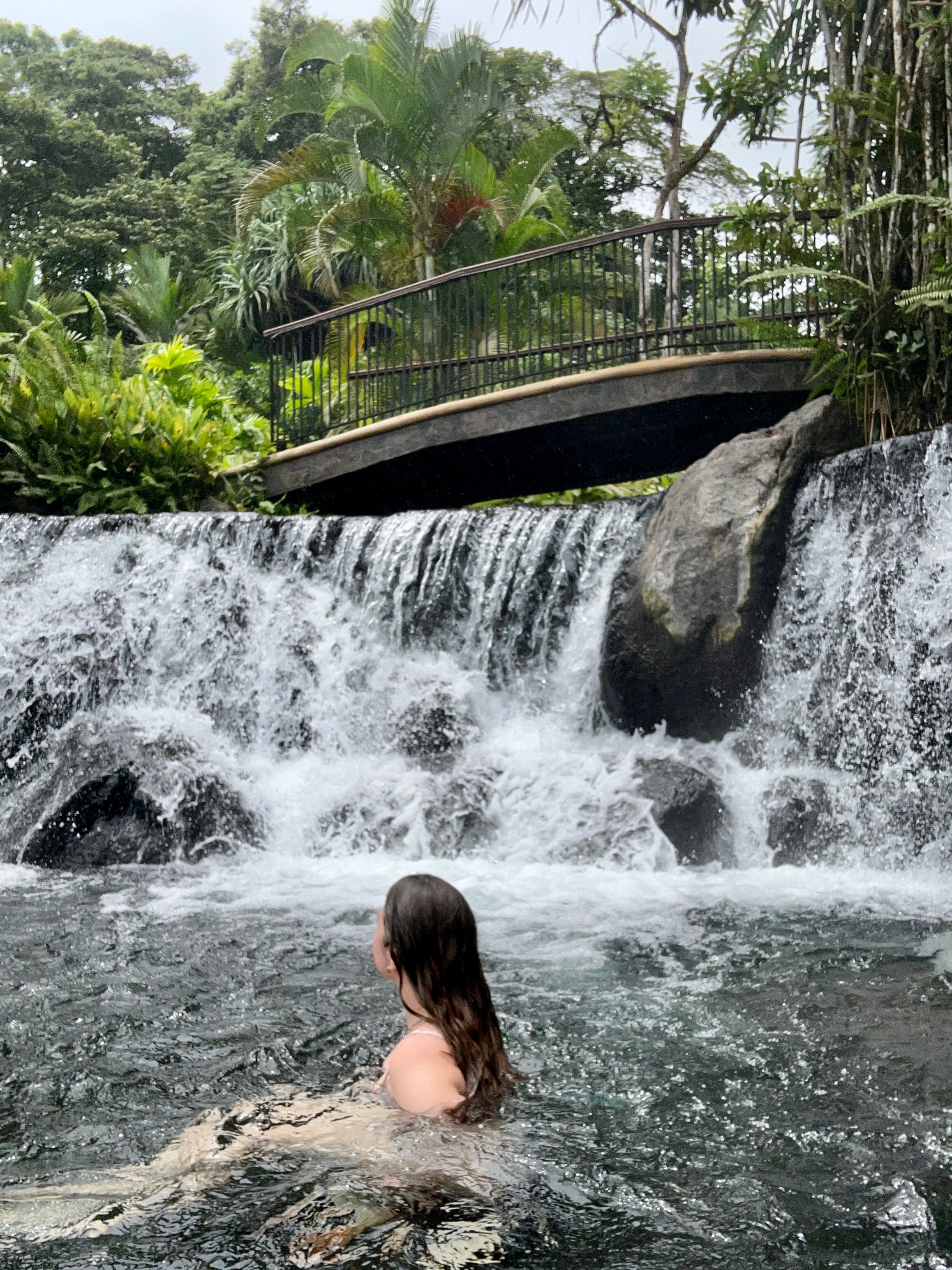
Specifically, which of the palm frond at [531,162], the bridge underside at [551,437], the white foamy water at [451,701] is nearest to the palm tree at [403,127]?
the palm frond at [531,162]

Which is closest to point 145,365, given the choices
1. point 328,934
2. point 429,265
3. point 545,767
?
point 429,265

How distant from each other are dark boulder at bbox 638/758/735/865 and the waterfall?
0.02m

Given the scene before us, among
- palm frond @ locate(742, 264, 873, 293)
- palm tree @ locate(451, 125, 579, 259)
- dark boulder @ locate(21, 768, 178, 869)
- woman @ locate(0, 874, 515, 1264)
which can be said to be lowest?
dark boulder @ locate(21, 768, 178, 869)

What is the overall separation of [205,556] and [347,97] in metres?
12.5

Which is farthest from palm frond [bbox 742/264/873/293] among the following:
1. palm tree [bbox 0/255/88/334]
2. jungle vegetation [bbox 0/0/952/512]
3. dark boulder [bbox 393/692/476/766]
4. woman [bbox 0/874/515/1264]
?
palm tree [bbox 0/255/88/334]

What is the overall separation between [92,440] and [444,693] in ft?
17.0

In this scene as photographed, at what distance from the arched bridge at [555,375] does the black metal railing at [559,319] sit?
0.03 m

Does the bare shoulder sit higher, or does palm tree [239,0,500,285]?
palm tree [239,0,500,285]

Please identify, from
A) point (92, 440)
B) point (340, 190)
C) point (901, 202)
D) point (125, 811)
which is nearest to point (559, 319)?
point (901, 202)

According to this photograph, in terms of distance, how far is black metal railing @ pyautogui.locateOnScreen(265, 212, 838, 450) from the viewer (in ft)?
33.3

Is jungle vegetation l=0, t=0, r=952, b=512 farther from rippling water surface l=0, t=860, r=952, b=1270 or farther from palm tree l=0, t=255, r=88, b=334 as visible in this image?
rippling water surface l=0, t=860, r=952, b=1270

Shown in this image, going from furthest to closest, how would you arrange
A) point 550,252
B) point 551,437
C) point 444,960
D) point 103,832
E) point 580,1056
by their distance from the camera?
1. point 550,252
2. point 551,437
3. point 103,832
4. point 580,1056
5. point 444,960

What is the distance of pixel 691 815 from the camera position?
7.35 metres

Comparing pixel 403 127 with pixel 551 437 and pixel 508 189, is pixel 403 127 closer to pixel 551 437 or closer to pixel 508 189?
pixel 508 189
